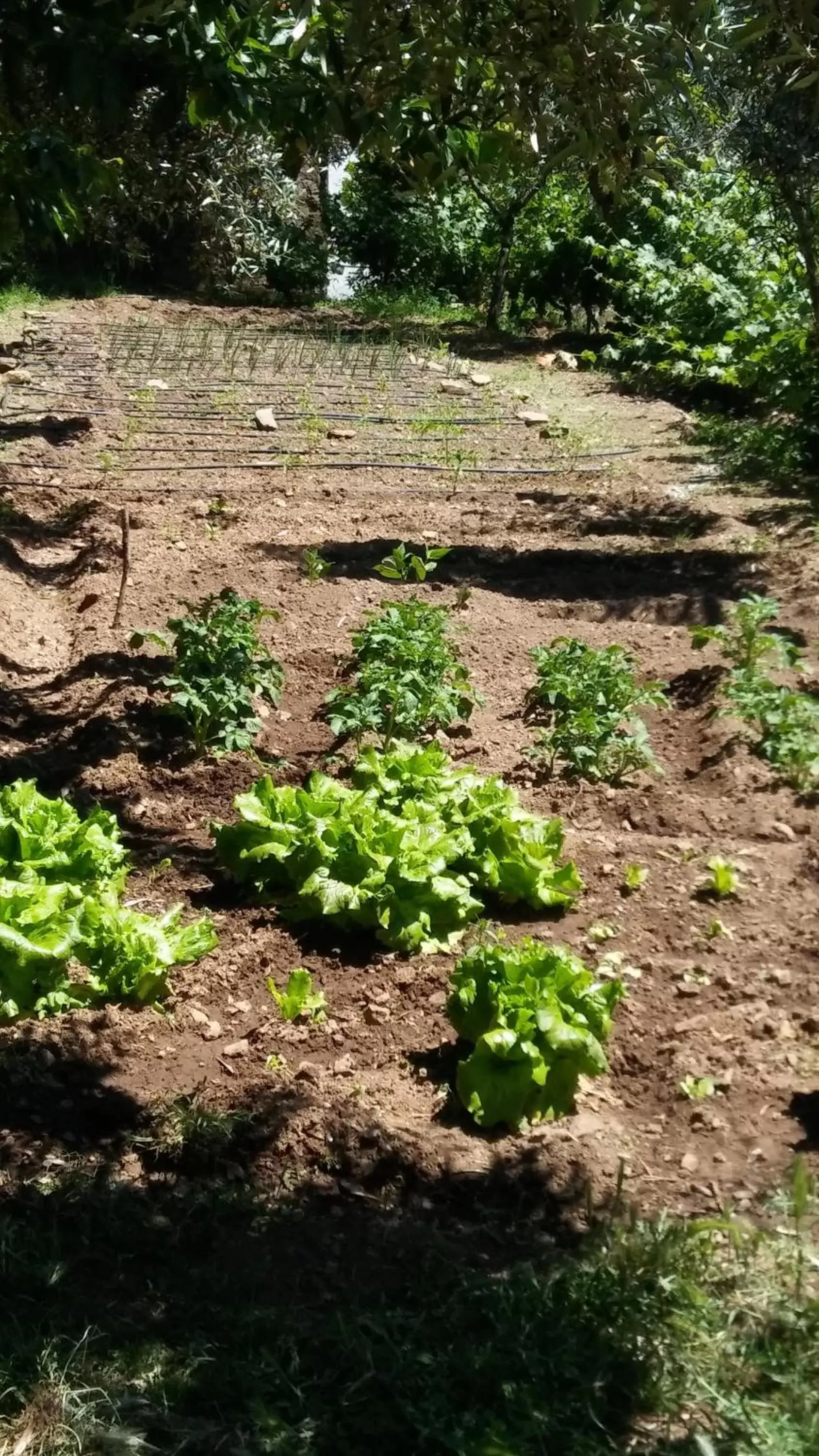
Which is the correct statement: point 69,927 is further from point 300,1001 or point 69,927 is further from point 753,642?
point 753,642

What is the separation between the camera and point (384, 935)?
13.4 ft

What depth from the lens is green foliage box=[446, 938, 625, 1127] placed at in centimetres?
333

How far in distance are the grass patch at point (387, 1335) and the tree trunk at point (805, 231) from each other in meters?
7.35

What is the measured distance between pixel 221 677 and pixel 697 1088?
8.84 feet

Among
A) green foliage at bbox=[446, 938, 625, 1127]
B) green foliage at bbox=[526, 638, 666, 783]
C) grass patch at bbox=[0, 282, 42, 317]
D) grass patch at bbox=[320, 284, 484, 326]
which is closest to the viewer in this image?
green foliage at bbox=[446, 938, 625, 1127]

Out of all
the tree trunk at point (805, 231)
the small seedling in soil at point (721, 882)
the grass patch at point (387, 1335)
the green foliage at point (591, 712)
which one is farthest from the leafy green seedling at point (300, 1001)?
the tree trunk at point (805, 231)

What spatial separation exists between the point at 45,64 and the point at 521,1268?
10.1 ft

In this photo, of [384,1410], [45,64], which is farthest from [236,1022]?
[45,64]

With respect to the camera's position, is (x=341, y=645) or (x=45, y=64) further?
(x=341, y=645)

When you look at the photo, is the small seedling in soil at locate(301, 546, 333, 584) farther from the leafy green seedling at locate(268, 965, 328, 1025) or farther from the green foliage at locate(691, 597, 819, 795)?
the leafy green seedling at locate(268, 965, 328, 1025)

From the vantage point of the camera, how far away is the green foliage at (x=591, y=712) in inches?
204

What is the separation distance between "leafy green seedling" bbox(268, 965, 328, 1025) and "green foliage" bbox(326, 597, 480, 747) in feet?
5.12

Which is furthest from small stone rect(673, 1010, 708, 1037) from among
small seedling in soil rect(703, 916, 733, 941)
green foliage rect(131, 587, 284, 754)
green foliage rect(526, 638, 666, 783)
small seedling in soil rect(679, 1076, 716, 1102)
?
green foliage rect(131, 587, 284, 754)

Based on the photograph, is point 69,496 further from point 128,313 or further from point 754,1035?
point 128,313
